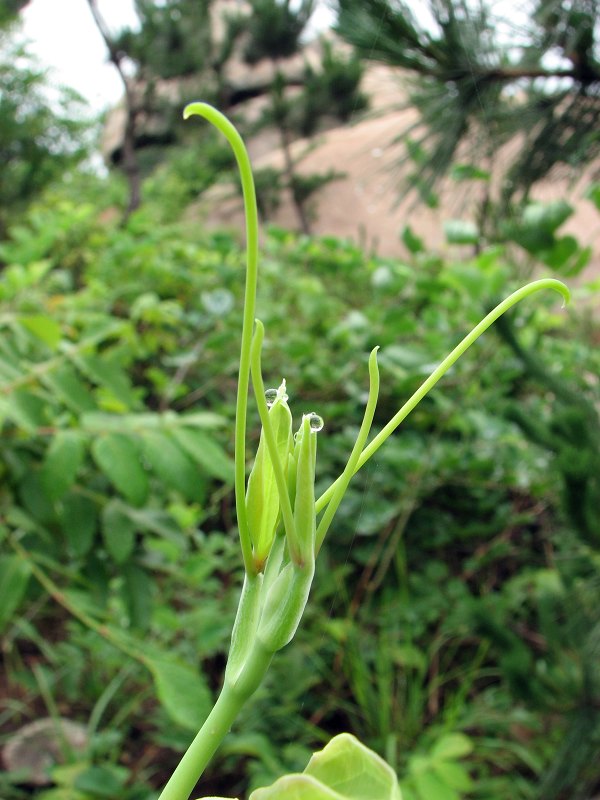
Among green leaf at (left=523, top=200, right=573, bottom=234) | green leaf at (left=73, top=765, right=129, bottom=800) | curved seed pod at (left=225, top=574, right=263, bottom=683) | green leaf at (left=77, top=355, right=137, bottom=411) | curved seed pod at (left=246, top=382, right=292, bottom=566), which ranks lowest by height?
green leaf at (left=73, top=765, right=129, bottom=800)

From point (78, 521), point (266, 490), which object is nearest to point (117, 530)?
point (78, 521)

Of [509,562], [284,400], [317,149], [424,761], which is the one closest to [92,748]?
[424,761]

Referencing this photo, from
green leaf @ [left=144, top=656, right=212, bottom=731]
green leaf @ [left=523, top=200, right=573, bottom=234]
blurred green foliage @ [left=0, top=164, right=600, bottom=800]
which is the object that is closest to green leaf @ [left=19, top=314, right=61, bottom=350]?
blurred green foliage @ [left=0, top=164, right=600, bottom=800]

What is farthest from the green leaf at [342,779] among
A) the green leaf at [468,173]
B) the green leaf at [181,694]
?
the green leaf at [468,173]

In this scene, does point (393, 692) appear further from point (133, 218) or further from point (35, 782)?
point (133, 218)

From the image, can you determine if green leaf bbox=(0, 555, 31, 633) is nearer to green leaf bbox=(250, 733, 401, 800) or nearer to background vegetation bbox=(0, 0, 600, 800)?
background vegetation bbox=(0, 0, 600, 800)

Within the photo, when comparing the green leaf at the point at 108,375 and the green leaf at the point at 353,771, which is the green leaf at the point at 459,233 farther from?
the green leaf at the point at 353,771

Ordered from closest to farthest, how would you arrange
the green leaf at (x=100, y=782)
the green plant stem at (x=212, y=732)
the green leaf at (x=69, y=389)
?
the green plant stem at (x=212, y=732) < the green leaf at (x=69, y=389) < the green leaf at (x=100, y=782)
